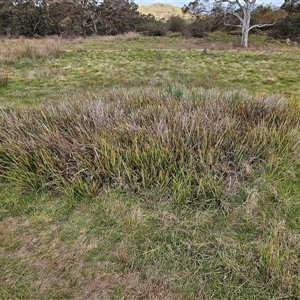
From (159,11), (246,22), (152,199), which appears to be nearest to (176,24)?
(246,22)

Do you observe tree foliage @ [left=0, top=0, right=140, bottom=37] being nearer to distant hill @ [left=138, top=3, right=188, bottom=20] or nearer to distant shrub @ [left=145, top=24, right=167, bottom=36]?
distant shrub @ [left=145, top=24, right=167, bottom=36]

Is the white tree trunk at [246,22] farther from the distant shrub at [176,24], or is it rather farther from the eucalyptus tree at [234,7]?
the distant shrub at [176,24]

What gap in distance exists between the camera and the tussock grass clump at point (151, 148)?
93.9 inches

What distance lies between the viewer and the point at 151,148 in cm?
257

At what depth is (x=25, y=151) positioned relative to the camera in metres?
2.61

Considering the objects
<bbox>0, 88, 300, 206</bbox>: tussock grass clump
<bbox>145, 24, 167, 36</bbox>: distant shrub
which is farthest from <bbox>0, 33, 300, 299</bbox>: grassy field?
<bbox>145, 24, 167, 36</bbox>: distant shrub

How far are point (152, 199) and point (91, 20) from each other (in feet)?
107

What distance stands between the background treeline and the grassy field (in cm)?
2383

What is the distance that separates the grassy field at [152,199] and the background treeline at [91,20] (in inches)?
938

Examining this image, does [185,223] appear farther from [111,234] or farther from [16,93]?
[16,93]

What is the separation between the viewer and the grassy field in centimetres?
158

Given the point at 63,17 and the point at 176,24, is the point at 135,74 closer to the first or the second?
the point at 176,24

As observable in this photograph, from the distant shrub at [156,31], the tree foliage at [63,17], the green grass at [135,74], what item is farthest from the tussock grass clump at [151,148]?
the tree foliage at [63,17]

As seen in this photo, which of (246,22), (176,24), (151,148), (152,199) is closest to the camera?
(152,199)
